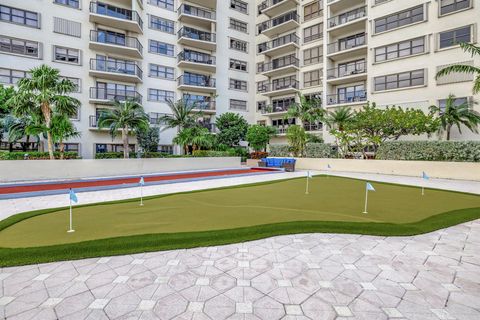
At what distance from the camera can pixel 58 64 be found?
2436cm

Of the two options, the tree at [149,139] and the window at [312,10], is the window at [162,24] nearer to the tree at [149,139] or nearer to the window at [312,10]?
the tree at [149,139]

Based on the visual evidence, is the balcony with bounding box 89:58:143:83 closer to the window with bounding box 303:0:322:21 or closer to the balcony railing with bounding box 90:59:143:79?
the balcony railing with bounding box 90:59:143:79

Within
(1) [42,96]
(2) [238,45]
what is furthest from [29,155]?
(2) [238,45]

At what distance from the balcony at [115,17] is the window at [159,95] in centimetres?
680

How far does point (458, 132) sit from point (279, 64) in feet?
76.2

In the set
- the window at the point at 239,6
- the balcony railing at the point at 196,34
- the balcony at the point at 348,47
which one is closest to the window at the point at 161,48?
the balcony railing at the point at 196,34

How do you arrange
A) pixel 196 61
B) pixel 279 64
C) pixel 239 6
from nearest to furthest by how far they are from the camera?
pixel 196 61 < pixel 279 64 < pixel 239 6

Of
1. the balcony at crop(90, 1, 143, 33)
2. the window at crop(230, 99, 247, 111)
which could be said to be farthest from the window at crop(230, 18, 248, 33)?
the balcony at crop(90, 1, 143, 33)

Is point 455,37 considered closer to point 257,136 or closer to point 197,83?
point 257,136

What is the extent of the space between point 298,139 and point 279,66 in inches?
603

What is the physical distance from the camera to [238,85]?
36.8 metres

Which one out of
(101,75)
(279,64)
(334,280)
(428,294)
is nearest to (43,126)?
(101,75)

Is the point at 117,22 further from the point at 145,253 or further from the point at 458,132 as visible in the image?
the point at 458,132

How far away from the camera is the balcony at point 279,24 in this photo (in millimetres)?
33625
